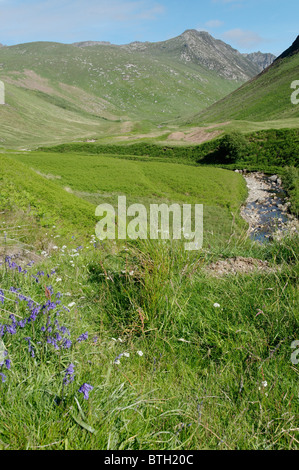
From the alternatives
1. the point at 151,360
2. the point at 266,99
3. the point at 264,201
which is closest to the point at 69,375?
the point at 151,360

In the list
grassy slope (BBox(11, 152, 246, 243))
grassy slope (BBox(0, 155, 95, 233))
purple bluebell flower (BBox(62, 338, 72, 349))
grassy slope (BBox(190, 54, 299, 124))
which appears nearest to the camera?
purple bluebell flower (BBox(62, 338, 72, 349))

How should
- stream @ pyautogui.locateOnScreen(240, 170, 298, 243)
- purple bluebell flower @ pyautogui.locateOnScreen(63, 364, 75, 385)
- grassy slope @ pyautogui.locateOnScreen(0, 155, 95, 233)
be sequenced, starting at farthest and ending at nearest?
stream @ pyautogui.locateOnScreen(240, 170, 298, 243) < grassy slope @ pyautogui.locateOnScreen(0, 155, 95, 233) < purple bluebell flower @ pyautogui.locateOnScreen(63, 364, 75, 385)

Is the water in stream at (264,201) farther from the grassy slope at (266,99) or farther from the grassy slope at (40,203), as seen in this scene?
the grassy slope at (266,99)

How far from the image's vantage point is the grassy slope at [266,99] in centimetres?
8481

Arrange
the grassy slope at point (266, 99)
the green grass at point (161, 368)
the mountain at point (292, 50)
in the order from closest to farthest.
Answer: the green grass at point (161, 368) < the grassy slope at point (266, 99) < the mountain at point (292, 50)

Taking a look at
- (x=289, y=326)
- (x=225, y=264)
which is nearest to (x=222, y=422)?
(x=289, y=326)

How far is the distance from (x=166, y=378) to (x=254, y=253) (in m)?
4.46

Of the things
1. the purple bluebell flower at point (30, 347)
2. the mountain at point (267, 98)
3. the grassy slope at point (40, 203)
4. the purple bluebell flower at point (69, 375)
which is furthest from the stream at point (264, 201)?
the mountain at point (267, 98)

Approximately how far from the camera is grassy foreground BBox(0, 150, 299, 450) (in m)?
2.08

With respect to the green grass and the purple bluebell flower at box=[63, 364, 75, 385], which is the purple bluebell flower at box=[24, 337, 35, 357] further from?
the purple bluebell flower at box=[63, 364, 75, 385]

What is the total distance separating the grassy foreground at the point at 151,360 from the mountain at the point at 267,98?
80.2m

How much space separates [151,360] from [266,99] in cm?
11102

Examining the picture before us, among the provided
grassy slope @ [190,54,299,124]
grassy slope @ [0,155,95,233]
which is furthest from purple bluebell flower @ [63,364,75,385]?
grassy slope @ [190,54,299,124]
